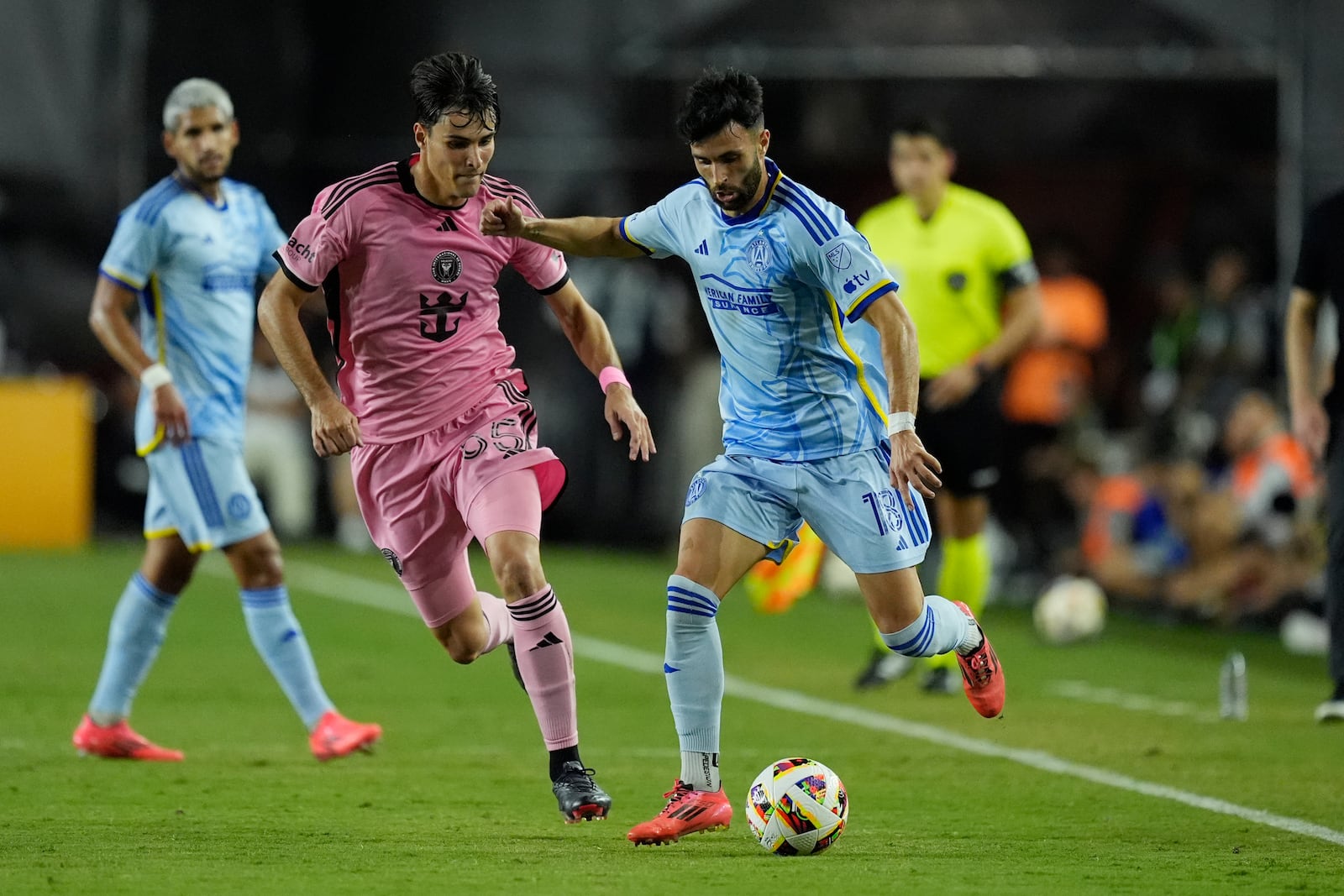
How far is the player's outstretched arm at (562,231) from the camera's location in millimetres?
6664

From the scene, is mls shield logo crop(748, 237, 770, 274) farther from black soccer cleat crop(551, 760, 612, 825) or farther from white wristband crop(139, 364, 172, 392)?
white wristband crop(139, 364, 172, 392)

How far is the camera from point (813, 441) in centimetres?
686

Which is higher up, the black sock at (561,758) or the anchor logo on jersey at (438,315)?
the anchor logo on jersey at (438,315)

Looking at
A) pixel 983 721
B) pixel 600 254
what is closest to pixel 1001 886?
pixel 600 254

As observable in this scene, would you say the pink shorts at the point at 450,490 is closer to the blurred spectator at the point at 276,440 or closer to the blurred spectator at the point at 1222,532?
the blurred spectator at the point at 1222,532

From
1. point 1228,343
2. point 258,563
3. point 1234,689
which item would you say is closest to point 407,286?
point 258,563

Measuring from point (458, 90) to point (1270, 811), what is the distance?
11.4ft

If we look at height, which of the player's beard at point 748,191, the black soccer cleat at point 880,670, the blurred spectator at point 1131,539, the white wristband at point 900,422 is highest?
the player's beard at point 748,191

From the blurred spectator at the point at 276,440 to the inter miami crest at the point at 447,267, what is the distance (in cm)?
1254

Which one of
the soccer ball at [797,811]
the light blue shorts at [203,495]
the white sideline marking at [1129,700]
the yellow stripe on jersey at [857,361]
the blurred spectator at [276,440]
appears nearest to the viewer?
the soccer ball at [797,811]

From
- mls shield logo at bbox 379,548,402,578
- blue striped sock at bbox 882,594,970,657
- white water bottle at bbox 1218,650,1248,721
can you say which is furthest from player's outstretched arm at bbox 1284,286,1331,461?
mls shield logo at bbox 379,548,402,578

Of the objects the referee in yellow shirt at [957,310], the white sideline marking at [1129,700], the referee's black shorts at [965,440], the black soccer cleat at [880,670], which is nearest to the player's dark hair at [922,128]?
the referee in yellow shirt at [957,310]

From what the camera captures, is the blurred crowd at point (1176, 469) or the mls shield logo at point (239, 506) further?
the blurred crowd at point (1176, 469)

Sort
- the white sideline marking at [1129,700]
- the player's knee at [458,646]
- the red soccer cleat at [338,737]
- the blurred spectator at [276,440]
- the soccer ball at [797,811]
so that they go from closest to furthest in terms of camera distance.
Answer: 1. the soccer ball at [797,811]
2. the player's knee at [458,646]
3. the red soccer cleat at [338,737]
4. the white sideline marking at [1129,700]
5. the blurred spectator at [276,440]
